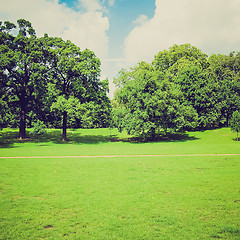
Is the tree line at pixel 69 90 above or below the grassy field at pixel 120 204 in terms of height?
above

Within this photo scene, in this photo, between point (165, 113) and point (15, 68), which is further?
point (165, 113)

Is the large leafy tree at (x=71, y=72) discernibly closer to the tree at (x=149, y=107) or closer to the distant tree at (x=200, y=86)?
the tree at (x=149, y=107)

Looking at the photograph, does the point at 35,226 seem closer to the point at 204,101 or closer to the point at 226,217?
the point at 226,217

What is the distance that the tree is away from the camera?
33.9 metres

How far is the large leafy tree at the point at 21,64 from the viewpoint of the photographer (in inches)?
1236

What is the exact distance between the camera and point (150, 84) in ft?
120

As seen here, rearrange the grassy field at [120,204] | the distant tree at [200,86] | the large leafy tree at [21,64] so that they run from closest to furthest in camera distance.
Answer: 1. the grassy field at [120,204]
2. the large leafy tree at [21,64]
3. the distant tree at [200,86]

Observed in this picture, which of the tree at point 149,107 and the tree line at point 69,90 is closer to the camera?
the tree line at point 69,90

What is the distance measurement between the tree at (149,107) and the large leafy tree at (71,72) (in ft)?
18.5

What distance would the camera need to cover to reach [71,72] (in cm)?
3425

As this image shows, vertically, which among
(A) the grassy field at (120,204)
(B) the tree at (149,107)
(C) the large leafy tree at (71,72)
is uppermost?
(C) the large leafy tree at (71,72)

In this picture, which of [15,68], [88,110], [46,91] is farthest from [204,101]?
[15,68]

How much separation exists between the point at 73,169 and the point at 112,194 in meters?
5.93

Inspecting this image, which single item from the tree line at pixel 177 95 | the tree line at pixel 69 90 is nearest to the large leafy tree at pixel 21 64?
the tree line at pixel 69 90
